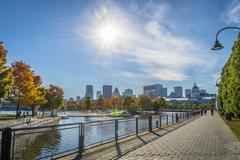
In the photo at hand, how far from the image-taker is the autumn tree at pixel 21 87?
48250mm

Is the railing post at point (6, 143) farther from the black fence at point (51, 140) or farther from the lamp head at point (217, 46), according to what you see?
the lamp head at point (217, 46)

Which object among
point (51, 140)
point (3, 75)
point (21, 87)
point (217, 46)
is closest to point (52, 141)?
point (51, 140)

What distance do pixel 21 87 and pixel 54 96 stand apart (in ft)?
114

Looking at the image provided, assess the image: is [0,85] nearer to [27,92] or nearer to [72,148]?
[27,92]

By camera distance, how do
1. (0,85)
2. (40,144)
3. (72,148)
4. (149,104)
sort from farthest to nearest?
1. (149,104)
2. (0,85)
3. (72,148)
4. (40,144)

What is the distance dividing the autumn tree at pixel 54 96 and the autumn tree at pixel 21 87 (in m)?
31.3

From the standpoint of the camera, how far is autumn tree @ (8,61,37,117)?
48.2 m

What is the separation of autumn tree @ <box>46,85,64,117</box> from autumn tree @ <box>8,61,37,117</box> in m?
31.3

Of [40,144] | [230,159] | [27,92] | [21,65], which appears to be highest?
[21,65]

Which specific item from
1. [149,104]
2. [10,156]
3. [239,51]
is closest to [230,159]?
[10,156]

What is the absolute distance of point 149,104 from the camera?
368ft

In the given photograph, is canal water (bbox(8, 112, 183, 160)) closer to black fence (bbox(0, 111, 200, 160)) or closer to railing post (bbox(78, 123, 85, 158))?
black fence (bbox(0, 111, 200, 160))

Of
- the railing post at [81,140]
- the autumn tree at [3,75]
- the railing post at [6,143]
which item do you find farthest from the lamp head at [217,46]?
the autumn tree at [3,75]

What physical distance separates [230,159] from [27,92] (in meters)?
44.3
